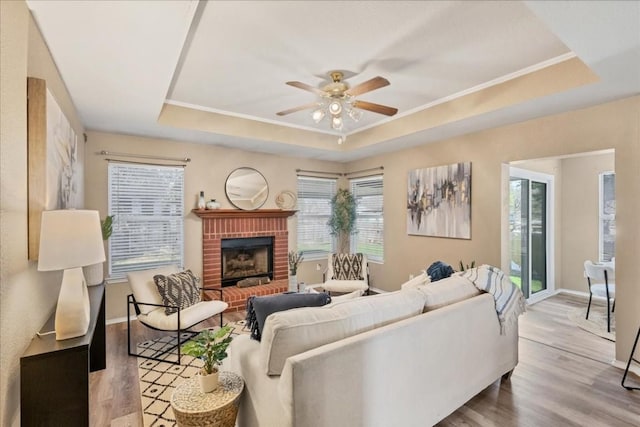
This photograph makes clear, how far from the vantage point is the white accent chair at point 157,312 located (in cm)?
310

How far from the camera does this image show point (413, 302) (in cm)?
210

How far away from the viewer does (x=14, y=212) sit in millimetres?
1503

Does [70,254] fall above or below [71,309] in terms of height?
above

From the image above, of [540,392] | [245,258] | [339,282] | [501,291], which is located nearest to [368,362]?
[501,291]

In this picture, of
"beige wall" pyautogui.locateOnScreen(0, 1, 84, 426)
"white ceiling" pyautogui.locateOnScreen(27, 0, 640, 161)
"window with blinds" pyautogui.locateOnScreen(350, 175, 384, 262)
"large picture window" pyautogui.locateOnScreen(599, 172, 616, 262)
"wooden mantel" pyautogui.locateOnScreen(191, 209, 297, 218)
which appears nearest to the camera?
"beige wall" pyautogui.locateOnScreen(0, 1, 84, 426)

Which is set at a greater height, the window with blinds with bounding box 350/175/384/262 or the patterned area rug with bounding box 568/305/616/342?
the window with blinds with bounding box 350/175/384/262

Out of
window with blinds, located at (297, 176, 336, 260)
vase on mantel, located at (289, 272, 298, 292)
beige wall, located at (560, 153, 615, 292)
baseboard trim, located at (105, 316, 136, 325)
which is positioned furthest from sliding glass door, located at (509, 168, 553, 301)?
baseboard trim, located at (105, 316, 136, 325)

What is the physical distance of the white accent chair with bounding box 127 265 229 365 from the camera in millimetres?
3100

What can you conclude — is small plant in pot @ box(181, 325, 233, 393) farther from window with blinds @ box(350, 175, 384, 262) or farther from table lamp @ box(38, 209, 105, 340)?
window with blinds @ box(350, 175, 384, 262)

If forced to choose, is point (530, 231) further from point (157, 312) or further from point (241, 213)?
point (157, 312)

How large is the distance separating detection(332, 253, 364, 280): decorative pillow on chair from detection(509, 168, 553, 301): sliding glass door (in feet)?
7.61

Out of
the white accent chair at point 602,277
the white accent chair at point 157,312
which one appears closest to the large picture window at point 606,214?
the white accent chair at point 602,277

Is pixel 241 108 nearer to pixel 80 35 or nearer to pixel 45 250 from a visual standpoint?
pixel 80 35

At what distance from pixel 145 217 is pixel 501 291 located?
4433 mm
